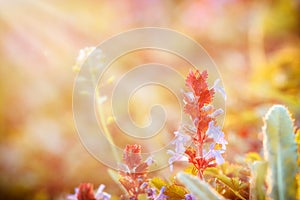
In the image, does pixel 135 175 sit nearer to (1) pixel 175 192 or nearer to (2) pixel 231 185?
(1) pixel 175 192

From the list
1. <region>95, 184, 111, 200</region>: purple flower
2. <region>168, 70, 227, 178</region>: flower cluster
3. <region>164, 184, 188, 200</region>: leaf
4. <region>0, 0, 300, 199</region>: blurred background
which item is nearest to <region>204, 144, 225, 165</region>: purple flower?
<region>168, 70, 227, 178</region>: flower cluster

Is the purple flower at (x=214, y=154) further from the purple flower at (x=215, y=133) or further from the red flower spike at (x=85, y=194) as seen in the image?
the red flower spike at (x=85, y=194)

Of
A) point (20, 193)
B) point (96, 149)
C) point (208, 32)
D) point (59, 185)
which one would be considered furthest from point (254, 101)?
point (208, 32)

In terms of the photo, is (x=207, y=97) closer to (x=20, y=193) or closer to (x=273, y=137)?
(x=273, y=137)

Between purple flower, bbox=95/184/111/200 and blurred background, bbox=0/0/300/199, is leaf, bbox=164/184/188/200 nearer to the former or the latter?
purple flower, bbox=95/184/111/200

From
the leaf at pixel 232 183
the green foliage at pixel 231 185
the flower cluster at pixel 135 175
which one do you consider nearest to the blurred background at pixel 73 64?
the green foliage at pixel 231 185
